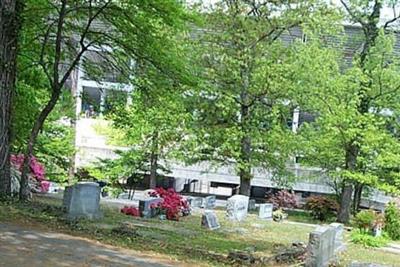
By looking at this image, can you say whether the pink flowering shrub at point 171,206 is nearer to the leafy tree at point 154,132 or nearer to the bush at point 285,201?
the leafy tree at point 154,132

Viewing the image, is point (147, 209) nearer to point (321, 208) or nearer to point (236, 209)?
point (236, 209)

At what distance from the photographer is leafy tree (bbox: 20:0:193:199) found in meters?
10.4

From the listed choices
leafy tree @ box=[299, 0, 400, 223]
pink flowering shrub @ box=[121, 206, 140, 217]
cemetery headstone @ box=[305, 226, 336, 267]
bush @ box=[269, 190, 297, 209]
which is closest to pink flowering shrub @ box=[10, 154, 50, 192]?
pink flowering shrub @ box=[121, 206, 140, 217]

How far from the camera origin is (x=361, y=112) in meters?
21.3

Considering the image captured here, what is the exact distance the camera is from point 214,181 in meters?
33.9

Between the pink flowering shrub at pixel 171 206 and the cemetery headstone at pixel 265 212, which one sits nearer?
the pink flowering shrub at pixel 171 206

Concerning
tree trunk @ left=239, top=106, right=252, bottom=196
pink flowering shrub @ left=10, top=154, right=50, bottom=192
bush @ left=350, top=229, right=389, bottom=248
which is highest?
tree trunk @ left=239, top=106, right=252, bottom=196

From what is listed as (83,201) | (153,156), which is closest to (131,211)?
(83,201)

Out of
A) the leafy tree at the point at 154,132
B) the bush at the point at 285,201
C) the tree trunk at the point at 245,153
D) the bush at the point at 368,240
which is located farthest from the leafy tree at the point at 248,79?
Answer: the bush at the point at 368,240

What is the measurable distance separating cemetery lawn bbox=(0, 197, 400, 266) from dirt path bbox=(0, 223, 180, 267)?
44cm

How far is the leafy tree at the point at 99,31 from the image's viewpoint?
34.0ft

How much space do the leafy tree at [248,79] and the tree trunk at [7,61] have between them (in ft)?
34.8

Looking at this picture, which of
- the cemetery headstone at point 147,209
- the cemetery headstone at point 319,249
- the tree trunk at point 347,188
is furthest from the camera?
the tree trunk at point 347,188

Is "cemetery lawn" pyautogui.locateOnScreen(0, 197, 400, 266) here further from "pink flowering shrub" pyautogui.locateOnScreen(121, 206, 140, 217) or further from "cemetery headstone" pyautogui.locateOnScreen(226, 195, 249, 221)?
"pink flowering shrub" pyautogui.locateOnScreen(121, 206, 140, 217)
